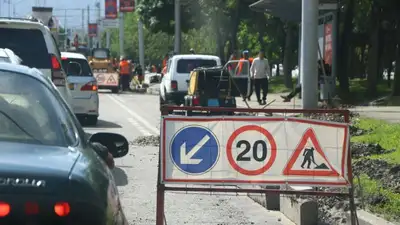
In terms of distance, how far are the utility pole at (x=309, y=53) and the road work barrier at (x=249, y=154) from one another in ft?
38.8

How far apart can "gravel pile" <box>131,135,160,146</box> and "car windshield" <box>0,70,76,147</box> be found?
11.0m

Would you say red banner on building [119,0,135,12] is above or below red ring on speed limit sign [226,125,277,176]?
above

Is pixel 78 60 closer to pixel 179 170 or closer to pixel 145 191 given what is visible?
pixel 145 191

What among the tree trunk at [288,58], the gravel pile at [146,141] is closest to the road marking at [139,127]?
the gravel pile at [146,141]

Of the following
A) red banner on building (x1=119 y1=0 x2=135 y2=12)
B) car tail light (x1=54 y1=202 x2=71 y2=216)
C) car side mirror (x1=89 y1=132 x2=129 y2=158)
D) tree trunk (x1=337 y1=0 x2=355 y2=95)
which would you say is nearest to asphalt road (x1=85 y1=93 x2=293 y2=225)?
car side mirror (x1=89 y1=132 x2=129 y2=158)

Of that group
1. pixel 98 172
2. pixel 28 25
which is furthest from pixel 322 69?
pixel 98 172

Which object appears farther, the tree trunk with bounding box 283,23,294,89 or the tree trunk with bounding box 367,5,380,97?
the tree trunk with bounding box 283,23,294,89

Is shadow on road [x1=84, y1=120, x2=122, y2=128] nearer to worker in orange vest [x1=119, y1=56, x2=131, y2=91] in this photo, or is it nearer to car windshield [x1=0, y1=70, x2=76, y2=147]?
car windshield [x1=0, y1=70, x2=76, y2=147]

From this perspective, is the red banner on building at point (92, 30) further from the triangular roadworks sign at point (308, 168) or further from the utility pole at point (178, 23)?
the triangular roadworks sign at point (308, 168)

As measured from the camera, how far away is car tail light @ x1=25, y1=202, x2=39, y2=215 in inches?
136

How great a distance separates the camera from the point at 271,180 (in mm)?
7414

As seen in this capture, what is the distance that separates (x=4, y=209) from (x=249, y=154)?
4.13 m

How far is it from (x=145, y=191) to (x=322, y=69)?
52.4ft

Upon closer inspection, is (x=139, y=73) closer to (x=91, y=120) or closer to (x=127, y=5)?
(x=127, y=5)
